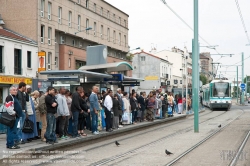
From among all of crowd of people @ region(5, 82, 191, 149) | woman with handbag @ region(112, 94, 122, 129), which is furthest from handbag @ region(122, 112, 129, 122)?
woman with handbag @ region(112, 94, 122, 129)

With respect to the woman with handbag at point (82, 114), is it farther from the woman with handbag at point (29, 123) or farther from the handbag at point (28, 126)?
the handbag at point (28, 126)

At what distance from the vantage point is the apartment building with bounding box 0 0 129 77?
40812 mm

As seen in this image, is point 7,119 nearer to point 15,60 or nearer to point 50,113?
point 50,113

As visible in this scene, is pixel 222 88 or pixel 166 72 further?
pixel 166 72

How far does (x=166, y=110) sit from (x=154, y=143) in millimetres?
14598

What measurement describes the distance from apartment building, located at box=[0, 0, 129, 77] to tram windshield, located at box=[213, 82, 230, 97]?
13872mm

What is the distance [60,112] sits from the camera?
1464cm

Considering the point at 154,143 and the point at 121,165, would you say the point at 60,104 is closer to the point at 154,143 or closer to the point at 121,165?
the point at 154,143

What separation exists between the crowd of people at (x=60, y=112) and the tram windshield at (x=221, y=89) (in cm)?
2339

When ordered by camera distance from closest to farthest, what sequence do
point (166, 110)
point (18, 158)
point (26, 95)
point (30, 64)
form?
point (18, 158) < point (26, 95) < point (166, 110) < point (30, 64)

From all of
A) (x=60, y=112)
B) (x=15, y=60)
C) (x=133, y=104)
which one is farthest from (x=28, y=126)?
(x=15, y=60)

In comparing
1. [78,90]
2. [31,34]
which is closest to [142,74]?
[31,34]

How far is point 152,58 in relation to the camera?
267 feet

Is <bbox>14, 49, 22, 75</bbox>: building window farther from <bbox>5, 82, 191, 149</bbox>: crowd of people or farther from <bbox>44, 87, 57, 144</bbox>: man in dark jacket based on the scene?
<bbox>44, 87, 57, 144</bbox>: man in dark jacket
